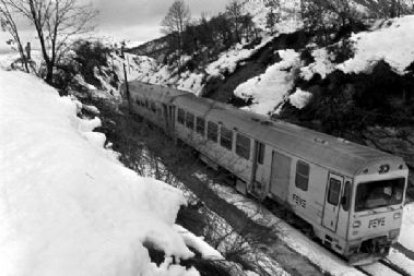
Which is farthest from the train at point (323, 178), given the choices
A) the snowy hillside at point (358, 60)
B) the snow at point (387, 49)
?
the snowy hillside at point (358, 60)

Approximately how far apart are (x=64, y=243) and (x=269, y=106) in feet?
70.6

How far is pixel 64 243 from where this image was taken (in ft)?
14.5

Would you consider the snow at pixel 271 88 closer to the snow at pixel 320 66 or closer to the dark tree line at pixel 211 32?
the snow at pixel 320 66

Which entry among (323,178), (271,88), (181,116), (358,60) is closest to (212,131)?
(181,116)

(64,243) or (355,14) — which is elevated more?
(355,14)

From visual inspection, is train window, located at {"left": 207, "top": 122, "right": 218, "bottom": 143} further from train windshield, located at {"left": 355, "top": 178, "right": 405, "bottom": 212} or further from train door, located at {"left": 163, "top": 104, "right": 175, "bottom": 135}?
train windshield, located at {"left": 355, "top": 178, "right": 405, "bottom": 212}

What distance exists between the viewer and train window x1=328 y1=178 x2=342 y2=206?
10867 mm

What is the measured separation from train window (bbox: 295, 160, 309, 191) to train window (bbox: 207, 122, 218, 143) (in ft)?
17.6

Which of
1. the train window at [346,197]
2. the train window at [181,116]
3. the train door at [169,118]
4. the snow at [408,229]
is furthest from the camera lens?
the train door at [169,118]

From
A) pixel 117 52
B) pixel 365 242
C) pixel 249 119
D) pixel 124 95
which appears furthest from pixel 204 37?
pixel 365 242

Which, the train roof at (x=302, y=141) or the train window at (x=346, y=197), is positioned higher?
the train roof at (x=302, y=141)

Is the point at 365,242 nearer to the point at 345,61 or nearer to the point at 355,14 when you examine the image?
the point at 345,61

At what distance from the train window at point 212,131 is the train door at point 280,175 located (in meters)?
4.11

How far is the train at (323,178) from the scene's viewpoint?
10.7m
